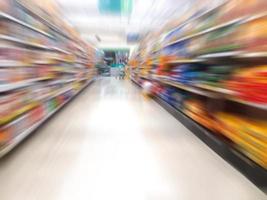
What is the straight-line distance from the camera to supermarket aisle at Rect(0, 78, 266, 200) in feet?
4.68

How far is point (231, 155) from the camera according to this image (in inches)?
69.1

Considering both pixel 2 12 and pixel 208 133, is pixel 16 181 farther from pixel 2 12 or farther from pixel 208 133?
pixel 208 133

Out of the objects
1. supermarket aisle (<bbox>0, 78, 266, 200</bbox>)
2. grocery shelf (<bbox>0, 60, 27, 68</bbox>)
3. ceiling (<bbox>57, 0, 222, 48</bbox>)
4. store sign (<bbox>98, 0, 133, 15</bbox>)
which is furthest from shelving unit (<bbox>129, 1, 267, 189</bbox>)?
store sign (<bbox>98, 0, 133, 15</bbox>)

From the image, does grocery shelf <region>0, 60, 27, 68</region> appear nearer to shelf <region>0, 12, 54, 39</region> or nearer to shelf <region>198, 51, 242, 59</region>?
shelf <region>0, 12, 54, 39</region>

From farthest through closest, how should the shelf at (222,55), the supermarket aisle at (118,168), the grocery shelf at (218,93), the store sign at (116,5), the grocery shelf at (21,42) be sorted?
the store sign at (116,5), the grocery shelf at (21,42), the shelf at (222,55), the grocery shelf at (218,93), the supermarket aisle at (118,168)

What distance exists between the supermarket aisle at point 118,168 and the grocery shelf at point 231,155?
0.05m

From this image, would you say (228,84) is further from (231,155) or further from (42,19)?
(42,19)

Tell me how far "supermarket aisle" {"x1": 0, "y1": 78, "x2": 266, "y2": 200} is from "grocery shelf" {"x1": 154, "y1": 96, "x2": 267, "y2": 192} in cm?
5

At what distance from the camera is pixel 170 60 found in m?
3.72

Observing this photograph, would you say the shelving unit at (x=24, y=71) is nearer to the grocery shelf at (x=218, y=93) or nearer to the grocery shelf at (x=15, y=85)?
the grocery shelf at (x=15, y=85)

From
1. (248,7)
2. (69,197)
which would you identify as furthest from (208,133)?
(69,197)

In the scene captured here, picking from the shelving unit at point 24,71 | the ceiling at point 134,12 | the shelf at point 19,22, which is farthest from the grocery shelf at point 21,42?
the ceiling at point 134,12

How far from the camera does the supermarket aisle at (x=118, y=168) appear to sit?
4.68 ft

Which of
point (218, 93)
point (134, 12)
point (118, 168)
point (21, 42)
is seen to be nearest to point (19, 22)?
point (21, 42)
